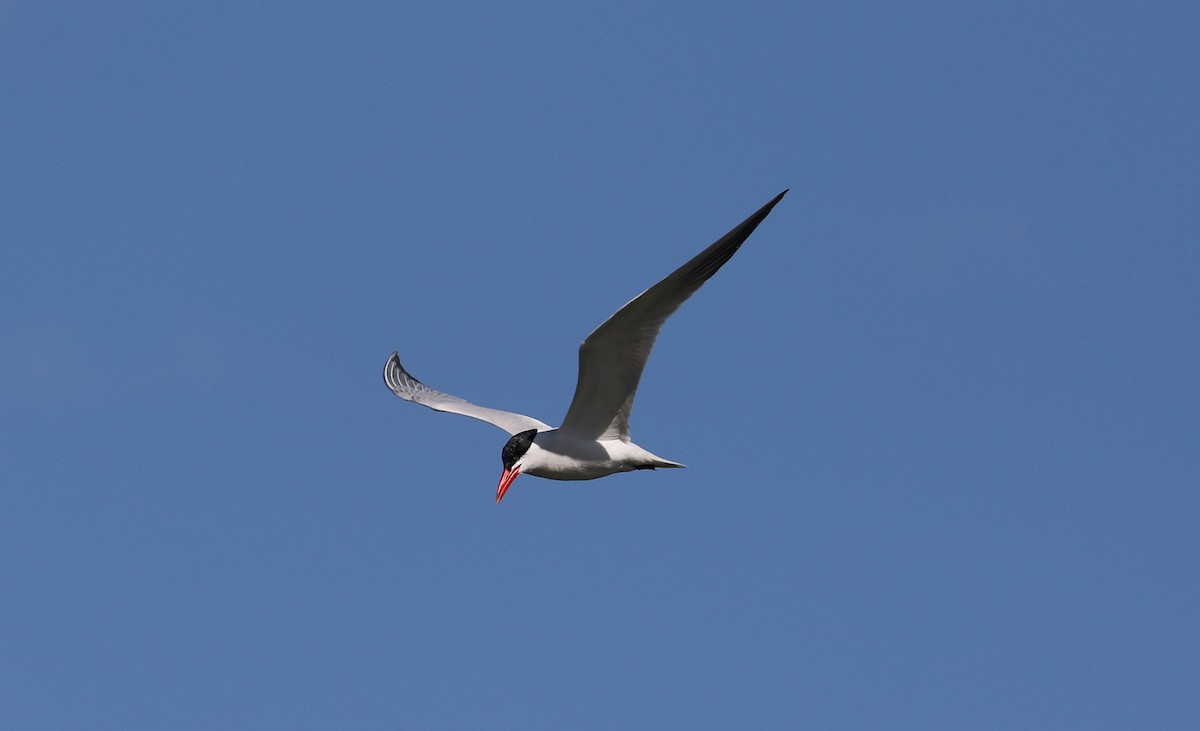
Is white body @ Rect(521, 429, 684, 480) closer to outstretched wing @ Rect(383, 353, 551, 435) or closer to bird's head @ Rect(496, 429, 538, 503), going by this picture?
bird's head @ Rect(496, 429, 538, 503)

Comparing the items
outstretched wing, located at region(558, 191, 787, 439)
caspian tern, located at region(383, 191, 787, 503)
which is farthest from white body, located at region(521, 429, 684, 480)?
outstretched wing, located at region(558, 191, 787, 439)

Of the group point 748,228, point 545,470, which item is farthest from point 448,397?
point 748,228

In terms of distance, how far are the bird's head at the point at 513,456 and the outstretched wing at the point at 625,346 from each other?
419 mm

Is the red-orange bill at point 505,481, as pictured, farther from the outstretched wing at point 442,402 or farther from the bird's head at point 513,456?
the outstretched wing at point 442,402

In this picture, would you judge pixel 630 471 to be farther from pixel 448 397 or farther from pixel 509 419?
pixel 448 397

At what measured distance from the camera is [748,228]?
14344 millimetres

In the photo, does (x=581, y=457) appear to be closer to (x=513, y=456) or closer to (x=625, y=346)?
(x=513, y=456)

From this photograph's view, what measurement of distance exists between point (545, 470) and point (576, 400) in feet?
3.46

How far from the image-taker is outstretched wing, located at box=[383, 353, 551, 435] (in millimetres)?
18875

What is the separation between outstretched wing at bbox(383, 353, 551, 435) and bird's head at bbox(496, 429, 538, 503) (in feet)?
3.71

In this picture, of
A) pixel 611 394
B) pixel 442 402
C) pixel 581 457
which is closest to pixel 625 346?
pixel 611 394

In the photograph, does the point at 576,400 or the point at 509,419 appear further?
the point at 509,419

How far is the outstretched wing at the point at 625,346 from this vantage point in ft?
47.3

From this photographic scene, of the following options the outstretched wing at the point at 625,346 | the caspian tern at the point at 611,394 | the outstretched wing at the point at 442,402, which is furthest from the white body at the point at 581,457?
the outstretched wing at the point at 442,402
